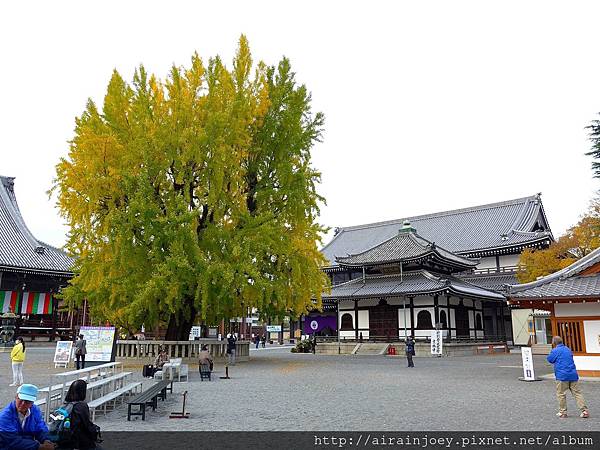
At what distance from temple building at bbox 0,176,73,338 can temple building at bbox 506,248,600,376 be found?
3562cm

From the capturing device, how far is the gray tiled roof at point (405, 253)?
40.1 metres

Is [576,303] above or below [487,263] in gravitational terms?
below

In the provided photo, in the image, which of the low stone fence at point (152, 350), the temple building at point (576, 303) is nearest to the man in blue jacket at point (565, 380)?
the temple building at point (576, 303)

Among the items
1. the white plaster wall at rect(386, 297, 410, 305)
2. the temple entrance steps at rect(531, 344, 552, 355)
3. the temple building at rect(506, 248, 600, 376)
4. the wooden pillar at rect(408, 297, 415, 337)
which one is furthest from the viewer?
the white plaster wall at rect(386, 297, 410, 305)

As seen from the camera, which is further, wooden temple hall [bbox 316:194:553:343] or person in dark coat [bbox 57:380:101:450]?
wooden temple hall [bbox 316:194:553:343]

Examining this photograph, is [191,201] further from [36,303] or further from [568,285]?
[36,303]

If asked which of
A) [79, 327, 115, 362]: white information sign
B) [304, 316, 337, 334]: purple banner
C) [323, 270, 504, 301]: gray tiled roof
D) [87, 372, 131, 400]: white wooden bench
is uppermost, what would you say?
[323, 270, 504, 301]: gray tiled roof

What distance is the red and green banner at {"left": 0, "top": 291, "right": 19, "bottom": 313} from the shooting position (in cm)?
4116

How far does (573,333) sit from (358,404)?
12174mm

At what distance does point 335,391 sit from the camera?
47.7 feet

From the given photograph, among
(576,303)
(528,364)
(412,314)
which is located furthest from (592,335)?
(412,314)

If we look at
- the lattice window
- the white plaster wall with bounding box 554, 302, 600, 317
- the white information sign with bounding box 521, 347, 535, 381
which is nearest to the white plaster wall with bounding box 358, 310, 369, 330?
the lattice window

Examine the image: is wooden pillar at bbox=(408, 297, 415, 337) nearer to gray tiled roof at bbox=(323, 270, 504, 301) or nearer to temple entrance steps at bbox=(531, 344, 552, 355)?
gray tiled roof at bbox=(323, 270, 504, 301)

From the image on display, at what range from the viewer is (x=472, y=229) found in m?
55.4
